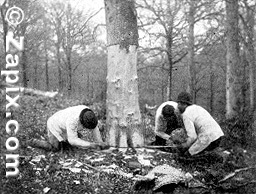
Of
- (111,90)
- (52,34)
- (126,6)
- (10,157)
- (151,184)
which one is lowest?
(151,184)

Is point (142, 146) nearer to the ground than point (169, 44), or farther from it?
nearer to the ground

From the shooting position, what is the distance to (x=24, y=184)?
4.54m

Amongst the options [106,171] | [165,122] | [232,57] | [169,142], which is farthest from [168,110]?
[232,57]

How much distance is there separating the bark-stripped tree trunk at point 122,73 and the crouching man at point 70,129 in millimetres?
447

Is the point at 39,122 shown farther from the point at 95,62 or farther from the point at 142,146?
the point at 95,62

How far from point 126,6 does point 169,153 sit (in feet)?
9.88

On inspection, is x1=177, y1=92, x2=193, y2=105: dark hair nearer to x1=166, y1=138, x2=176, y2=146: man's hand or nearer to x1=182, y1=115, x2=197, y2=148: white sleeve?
x1=182, y1=115, x2=197, y2=148: white sleeve

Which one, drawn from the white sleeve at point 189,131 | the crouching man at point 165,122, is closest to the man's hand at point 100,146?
the crouching man at point 165,122

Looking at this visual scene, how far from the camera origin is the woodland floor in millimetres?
4680

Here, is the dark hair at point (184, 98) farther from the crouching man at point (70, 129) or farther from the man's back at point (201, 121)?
the crouching man at point (70, 129)

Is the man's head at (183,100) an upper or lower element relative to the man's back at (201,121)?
upper

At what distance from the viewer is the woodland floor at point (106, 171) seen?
4680mm

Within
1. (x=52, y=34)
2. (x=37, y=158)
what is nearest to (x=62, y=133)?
(x=37, y=158)

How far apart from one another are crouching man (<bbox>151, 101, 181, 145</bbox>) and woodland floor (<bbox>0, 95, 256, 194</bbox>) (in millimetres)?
964
